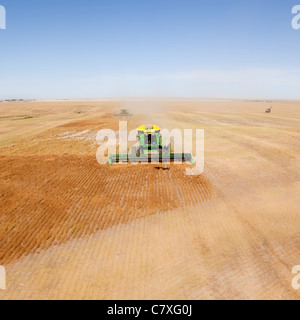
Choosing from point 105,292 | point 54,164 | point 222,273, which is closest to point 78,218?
point 105,292

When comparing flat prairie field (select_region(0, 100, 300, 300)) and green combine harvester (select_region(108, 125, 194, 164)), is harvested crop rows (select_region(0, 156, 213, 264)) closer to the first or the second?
flat prairie field (select_region(0, 100, 300, 300))

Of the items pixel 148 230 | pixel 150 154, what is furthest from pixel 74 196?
pixel 150 154

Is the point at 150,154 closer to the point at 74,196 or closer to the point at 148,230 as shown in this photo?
the point at 74,196

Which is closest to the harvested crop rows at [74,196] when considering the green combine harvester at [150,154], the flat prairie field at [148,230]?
the flat prairie field at [148,230]

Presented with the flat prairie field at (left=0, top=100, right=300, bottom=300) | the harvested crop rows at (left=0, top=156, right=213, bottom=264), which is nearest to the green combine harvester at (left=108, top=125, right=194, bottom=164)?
the flat prairie field at (left=0, top=100, right=300, bottom=300)

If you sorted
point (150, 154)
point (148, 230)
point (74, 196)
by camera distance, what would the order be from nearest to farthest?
point (148, 230) < point (74, 196) < point (150, 154)
